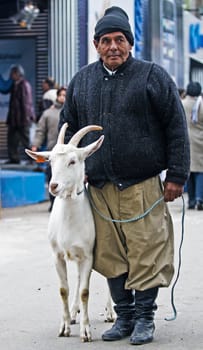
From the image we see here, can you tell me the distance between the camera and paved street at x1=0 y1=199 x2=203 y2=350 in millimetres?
6078

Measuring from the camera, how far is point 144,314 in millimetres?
6000

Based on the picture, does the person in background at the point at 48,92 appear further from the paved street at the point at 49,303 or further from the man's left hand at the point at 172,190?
the man's left hand at the point at 172,190

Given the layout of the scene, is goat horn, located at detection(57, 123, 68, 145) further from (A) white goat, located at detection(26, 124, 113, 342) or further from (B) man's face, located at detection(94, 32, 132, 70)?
(B) man's face, located at detection(94, 32, 132, 70)

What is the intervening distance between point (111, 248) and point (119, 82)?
111 centimetres

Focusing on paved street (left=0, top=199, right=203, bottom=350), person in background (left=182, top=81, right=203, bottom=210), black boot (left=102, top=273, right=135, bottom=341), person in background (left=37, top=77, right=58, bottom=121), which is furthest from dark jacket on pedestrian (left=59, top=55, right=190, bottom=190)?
person in background (left=37, top=77, right=58, bottom=121)

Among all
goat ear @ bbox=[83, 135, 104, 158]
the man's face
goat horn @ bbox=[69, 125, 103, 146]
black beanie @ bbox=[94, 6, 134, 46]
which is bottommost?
goat ear @ bbox=[83, 135, 104, 158]

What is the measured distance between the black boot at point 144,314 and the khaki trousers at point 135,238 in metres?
0.09

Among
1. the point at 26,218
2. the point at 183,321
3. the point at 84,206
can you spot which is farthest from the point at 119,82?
the point at 26,218

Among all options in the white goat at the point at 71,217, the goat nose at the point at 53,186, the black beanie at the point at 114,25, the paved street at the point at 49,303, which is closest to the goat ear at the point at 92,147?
the white goat at the point at 71,217

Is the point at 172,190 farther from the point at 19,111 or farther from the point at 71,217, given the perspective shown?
the point at 19,111

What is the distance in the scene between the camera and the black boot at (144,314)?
594cm

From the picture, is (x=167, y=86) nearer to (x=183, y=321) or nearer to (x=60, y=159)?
(x=60, y=159)

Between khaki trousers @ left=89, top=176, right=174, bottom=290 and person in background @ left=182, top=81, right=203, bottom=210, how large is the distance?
7.63 m

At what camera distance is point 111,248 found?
6055mm
